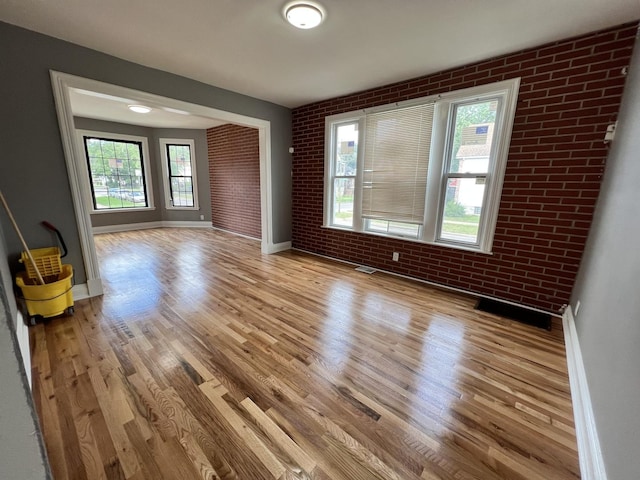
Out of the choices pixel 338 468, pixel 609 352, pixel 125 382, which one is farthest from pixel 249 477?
pixel 609 352

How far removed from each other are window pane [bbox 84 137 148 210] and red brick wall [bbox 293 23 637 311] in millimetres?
6300

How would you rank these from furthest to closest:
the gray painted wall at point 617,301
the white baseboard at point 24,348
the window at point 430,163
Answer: the window at point 430,163 → the white baseboard at point 24,348 → the gray painted wall at point 617,301

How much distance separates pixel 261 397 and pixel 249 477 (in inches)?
17.1

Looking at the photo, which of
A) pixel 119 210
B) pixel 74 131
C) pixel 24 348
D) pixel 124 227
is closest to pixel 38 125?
pixel 74 131

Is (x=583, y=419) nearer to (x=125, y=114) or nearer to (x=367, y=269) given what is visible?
(x=367, y=269)

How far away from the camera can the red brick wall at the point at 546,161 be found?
2.21m

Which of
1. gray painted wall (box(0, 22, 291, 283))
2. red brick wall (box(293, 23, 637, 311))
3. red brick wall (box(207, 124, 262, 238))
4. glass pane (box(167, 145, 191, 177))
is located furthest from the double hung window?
red brick wall (box(293, 23, 637, 311))

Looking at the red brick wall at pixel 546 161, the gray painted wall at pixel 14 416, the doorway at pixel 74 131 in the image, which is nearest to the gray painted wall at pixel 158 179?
the doorway at pixel 74 131

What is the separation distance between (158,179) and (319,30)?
6181mm

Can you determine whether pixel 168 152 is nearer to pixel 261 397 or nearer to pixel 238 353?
pixel 238 353

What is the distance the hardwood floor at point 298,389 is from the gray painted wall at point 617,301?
31 centimetres

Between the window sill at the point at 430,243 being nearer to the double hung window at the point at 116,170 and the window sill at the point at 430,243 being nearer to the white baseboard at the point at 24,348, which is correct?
the white baseboard at the point at 24,348

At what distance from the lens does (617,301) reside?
1.38m

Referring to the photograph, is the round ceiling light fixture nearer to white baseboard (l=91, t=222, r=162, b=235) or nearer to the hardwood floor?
the hardwood floor
